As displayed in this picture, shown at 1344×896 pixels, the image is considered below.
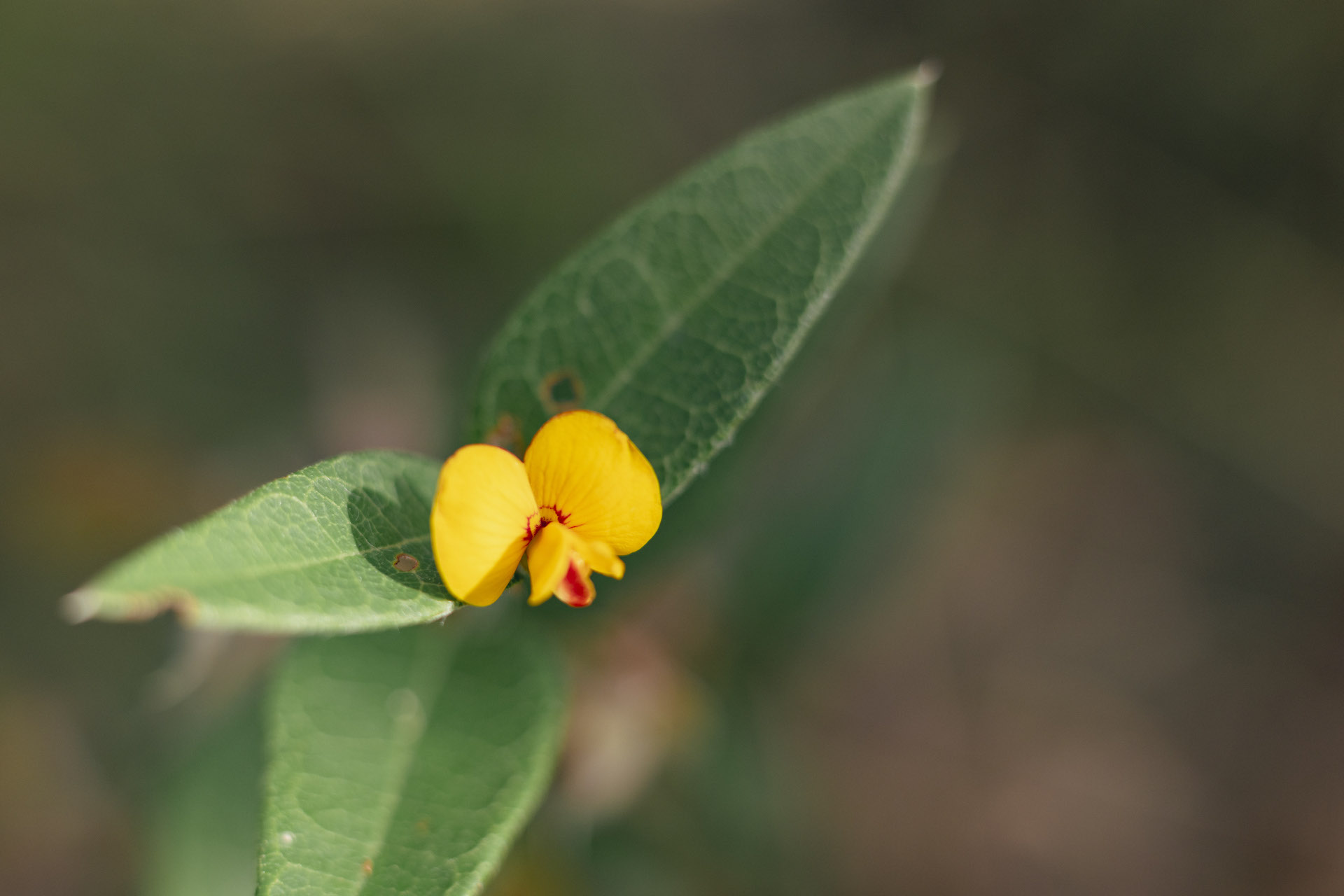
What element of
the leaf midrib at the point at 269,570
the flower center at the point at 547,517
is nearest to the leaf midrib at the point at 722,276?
the flower center at the point at 547,517

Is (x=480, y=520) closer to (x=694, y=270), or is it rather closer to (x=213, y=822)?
(x=694, y=270)

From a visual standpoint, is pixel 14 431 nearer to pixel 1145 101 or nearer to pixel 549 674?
pixel 549 674

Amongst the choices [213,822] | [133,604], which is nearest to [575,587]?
[133,604]

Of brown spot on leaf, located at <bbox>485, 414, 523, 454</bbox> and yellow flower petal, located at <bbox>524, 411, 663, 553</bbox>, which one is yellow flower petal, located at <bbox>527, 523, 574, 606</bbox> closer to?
yellow flower petal, located at <bbox>524, 411, 663, 553</bbox>

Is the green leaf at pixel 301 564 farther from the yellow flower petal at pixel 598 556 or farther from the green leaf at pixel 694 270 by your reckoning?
the green leaf at pixel 694 270

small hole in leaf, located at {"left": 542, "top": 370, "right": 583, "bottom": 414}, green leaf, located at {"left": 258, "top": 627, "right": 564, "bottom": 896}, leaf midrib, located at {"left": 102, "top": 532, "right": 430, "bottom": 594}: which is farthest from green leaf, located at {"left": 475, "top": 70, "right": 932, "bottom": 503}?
green leaf, located at {"left": 258, "top": 627, "right": 564, "bottom": 896}

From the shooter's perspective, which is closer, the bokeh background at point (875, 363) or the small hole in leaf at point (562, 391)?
the small hole in leaf at point (562, 391)
